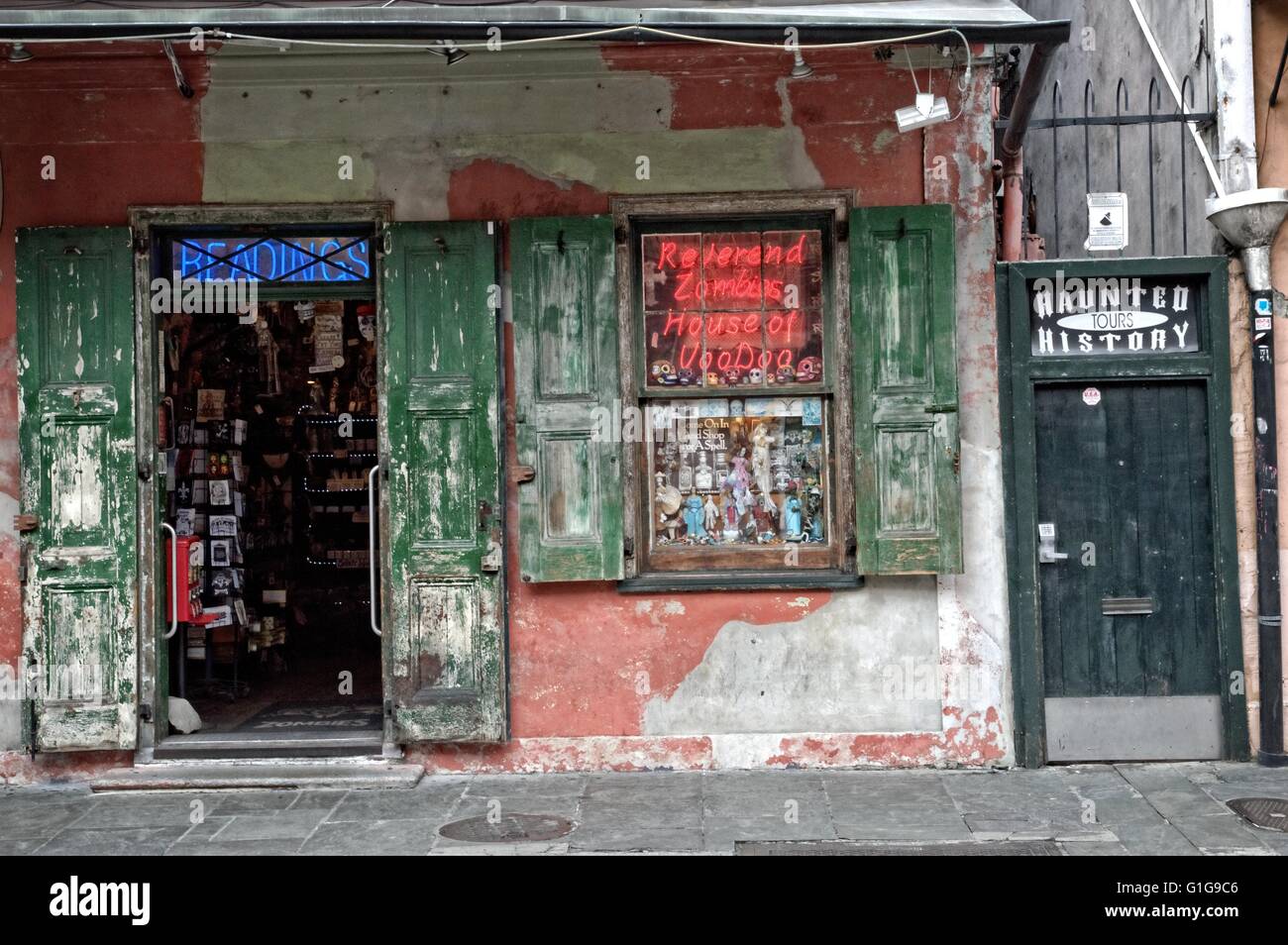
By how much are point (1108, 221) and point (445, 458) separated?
423 cm

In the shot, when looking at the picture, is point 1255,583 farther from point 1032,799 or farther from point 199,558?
point 199,558

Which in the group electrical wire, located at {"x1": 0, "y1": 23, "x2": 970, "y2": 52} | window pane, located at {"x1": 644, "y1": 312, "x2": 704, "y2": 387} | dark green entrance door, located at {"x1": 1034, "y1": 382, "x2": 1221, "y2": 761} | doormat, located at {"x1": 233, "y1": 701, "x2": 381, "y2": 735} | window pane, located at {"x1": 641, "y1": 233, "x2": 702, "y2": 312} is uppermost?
electrical wire, located at {"x1": 0, "y1": 23, "x2": 970, "y2": 52}

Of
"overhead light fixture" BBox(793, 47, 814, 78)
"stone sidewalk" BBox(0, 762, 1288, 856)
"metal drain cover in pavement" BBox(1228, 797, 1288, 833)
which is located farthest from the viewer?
"overhead light fixture" BBox(793, 47, 814, 78)

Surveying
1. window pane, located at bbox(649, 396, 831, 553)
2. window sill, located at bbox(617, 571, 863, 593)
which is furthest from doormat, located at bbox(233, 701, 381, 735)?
window pane, located at bbox(649, 396, 831, 553)

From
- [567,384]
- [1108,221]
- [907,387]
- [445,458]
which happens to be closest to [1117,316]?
[1108,221]

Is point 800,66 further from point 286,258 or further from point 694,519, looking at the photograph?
point 286,258

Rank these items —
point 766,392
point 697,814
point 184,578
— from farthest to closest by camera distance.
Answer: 1. point 184,578
2. point 766,392
3. point 697,814

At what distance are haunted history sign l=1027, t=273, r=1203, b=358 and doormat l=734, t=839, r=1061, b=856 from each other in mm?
2968

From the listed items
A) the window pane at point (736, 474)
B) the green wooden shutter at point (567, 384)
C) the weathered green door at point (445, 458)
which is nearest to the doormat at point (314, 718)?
the weathered green door at point (445, 458)

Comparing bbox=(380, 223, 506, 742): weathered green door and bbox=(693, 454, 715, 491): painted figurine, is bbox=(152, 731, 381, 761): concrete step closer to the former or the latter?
bbox=(380, 223, 506, 742): weathered green door

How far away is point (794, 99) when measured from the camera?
25.1 feet

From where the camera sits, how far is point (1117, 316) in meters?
7.67

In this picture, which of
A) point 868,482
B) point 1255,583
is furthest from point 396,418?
point 1255,583

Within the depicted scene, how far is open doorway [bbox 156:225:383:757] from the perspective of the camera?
26.2 ft
